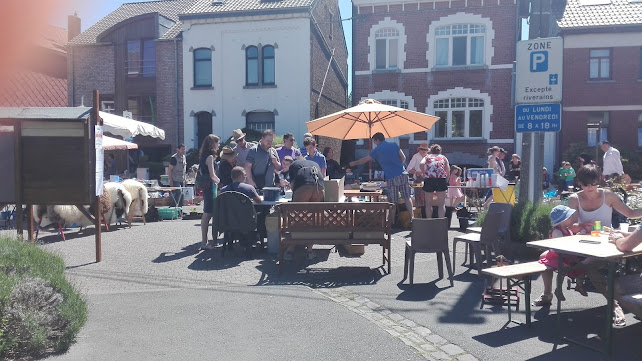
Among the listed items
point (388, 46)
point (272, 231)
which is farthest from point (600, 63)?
point (272, 231)

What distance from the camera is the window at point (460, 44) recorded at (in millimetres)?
24000

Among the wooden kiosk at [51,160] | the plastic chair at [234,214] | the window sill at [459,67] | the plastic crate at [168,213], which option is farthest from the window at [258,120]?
the wooden kiosk at [51,160]

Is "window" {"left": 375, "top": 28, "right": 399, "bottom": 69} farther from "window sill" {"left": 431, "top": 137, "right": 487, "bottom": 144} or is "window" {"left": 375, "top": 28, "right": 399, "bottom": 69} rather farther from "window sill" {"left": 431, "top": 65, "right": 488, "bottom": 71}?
"window sill" {"left": 431, "top": 137, "right": 487, "bottom": 144}

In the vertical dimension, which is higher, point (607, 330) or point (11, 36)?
point (11, 36)

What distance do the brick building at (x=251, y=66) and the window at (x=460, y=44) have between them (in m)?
5.78

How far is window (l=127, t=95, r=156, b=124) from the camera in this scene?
91.5ft

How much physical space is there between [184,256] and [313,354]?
191 inches

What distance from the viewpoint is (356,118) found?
12.7 meters

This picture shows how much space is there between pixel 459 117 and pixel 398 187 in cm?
1478

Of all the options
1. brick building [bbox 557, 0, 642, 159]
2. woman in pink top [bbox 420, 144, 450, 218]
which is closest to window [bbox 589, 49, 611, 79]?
brick building [bbox 557, 0, 642, 159]

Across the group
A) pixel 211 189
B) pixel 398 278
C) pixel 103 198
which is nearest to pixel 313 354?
pixel 398 278

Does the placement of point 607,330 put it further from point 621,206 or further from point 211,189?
point 211,189

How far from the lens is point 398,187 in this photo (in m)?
10.7

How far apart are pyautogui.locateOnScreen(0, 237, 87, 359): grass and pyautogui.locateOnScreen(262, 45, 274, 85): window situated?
2123 cm
